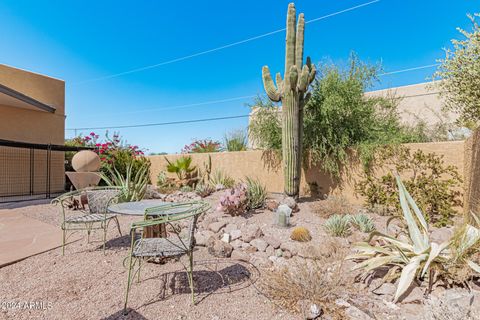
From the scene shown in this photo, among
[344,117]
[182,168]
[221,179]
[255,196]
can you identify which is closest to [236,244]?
[255,196]

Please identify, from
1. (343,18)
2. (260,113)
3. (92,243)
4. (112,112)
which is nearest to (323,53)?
(260,113)

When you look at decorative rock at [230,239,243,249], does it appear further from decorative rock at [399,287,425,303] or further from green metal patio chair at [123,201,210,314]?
decorative rock at [399,287,425,303]

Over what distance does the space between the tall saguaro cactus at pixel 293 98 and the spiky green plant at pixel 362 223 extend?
1781 mm

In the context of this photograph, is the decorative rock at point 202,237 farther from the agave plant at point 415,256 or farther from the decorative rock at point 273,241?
the agave plant at point 415,256

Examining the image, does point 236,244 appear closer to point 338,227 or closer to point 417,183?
point 338,227

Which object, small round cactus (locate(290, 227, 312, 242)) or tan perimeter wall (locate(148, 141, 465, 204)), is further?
tan perimeter wall (locate(148, 141, 465, 204))

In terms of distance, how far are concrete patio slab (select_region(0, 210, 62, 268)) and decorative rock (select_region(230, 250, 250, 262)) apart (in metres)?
2.62

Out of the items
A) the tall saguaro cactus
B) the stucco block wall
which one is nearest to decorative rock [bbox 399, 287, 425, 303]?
the tall saguaro cactus

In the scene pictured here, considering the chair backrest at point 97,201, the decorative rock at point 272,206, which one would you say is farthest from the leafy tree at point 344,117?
the chair backrest at point 97,201

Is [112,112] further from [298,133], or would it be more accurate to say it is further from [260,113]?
[298,133]

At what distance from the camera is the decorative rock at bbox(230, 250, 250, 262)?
3342 mm

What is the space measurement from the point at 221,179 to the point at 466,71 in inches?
254

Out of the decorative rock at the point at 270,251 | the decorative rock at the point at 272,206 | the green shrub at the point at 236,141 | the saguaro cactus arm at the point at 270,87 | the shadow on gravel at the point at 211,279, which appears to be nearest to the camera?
the shadow on gravel at the point at 211,279

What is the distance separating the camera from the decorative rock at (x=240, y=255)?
132 inches
